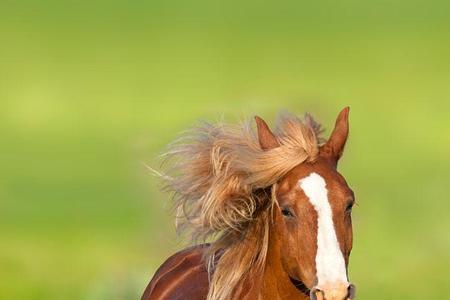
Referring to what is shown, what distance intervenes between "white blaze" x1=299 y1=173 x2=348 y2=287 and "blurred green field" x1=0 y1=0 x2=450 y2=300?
8734mm

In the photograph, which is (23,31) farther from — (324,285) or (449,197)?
(324,285)

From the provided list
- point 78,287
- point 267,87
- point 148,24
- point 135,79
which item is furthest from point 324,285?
point 148,24

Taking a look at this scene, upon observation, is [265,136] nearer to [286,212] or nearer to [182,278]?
[286,212]

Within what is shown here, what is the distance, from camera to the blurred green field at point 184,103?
19625 mm

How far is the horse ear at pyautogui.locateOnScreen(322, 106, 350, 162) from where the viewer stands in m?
6.93

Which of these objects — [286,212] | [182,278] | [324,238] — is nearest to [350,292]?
[324,238]

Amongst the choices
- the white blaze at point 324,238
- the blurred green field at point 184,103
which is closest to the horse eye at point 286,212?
the white blaze at point 324,238

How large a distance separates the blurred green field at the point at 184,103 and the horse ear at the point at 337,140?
8.29 metres

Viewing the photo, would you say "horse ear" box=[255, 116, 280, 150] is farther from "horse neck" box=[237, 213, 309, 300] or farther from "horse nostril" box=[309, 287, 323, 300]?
"horse nostril" box=[309, 287, 323, 300]

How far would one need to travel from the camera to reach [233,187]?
714cm

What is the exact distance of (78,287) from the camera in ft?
60.1

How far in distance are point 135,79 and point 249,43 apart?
99.5 inches

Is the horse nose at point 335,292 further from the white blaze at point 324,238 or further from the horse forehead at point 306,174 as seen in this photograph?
the horse forehead at point 306,174

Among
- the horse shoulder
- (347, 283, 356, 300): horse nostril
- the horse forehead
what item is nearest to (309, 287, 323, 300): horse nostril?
(347, 283, 356, 300): horse nostril
